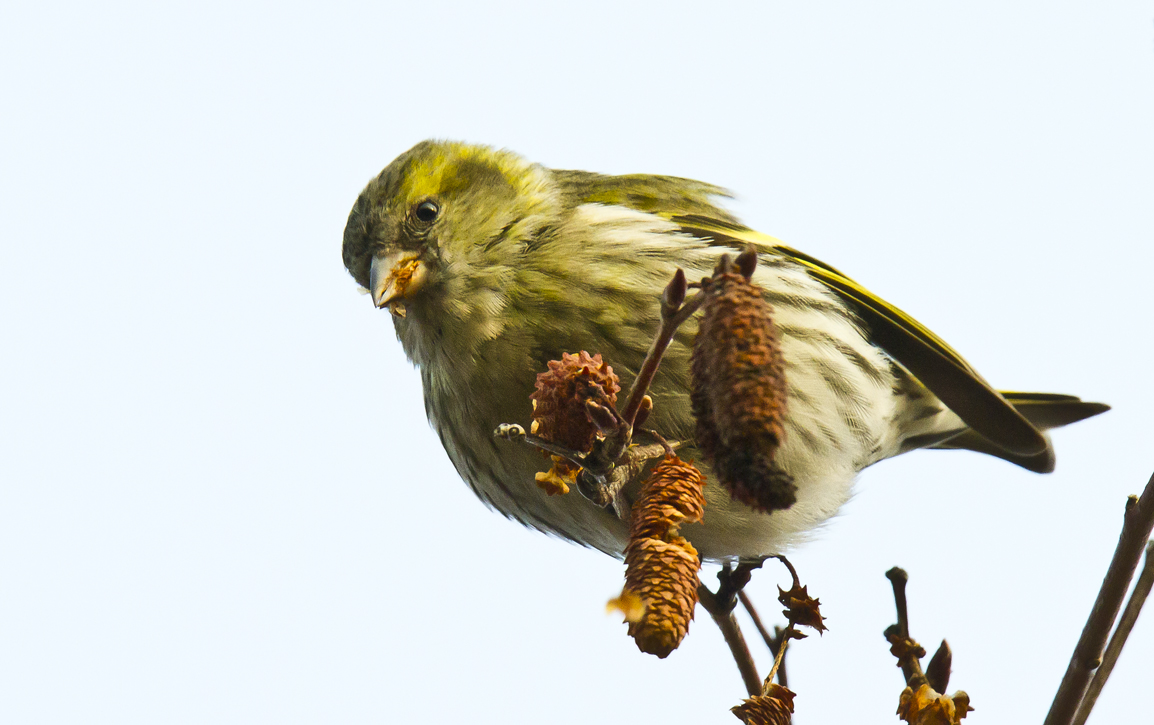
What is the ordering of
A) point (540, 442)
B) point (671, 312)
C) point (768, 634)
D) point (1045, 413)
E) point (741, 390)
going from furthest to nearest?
point (1045, 413) → point (768, 634) → point (540, 442) → point (671, 312) → point (741, 390)

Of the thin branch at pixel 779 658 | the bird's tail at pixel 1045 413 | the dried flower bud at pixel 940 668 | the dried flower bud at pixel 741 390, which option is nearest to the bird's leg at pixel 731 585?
the thin branch at pixel 779 658

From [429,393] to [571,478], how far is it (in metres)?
1.24

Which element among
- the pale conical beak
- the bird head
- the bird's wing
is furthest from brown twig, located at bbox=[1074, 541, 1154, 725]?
the pale conical beak

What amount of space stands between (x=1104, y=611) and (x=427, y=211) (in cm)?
189

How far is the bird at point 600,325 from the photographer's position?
2.52 meters

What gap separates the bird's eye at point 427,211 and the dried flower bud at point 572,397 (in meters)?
1.30

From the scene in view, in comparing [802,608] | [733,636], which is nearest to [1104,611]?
[802,608]

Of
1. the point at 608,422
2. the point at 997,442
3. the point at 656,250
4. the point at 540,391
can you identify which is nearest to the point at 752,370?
the point at 608,422

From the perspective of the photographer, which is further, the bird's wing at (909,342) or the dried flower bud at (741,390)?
the bird's wing at (909,342)

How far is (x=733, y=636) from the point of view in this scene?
225cm

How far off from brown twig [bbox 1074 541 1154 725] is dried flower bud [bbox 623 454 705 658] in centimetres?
80

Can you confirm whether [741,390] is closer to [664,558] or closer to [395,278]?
[664,558]

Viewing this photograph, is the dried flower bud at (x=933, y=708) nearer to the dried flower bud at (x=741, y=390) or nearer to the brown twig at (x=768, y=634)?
the brown twig at (x=768, y=634)

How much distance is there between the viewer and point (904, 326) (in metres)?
2.92
